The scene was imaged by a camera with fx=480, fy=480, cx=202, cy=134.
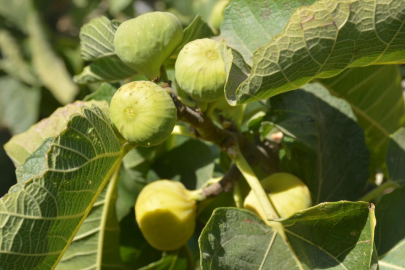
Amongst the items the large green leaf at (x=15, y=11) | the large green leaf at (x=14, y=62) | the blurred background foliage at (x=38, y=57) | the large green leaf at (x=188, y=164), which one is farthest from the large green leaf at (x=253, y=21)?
the large green leaf at (x=15, y=11)

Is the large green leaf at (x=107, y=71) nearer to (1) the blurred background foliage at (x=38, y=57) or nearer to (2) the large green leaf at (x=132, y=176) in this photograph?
(2) the large green leaf at (x=132, y=176)

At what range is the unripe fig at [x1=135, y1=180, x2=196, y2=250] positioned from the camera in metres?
0.92

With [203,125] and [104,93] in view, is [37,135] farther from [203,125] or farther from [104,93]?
[203,125]

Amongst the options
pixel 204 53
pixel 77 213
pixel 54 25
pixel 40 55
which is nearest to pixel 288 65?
pixel 204 53

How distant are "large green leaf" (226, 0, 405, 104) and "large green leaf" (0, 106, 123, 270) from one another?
0.71ft

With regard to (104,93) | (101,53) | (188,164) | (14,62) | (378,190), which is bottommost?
(378,190)

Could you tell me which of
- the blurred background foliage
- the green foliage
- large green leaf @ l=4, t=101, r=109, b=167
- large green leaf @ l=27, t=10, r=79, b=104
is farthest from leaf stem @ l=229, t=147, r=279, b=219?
large green leaf @ l=27, t=10, r=79, b=104

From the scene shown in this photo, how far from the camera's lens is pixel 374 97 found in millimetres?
1139

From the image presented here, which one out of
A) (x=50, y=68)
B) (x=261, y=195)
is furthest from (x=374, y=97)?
(x=50, y=68)

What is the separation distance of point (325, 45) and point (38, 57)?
2.32 m

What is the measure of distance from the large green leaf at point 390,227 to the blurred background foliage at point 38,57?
1499 mm

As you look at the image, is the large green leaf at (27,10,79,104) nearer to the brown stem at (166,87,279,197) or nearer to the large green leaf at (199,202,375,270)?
the brown stem at (166,87,279,197)

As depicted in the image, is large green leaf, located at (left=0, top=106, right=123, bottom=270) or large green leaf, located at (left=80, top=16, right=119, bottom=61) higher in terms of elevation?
large green leaf, located at (left=80, top=16, right=119, bottom=61)

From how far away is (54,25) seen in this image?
3.24 m
